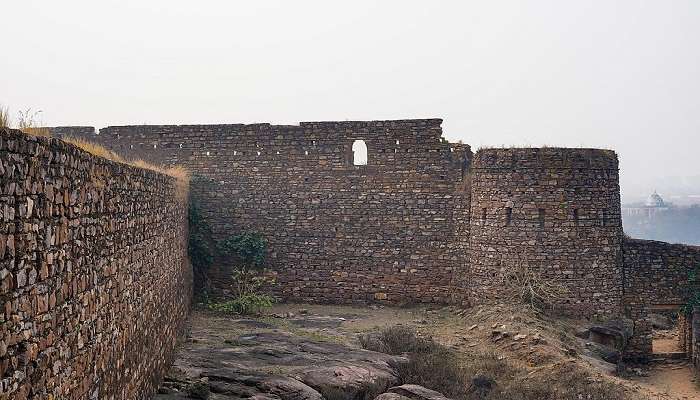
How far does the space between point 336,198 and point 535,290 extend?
5.66m

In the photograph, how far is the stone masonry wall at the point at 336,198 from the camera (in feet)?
56.6

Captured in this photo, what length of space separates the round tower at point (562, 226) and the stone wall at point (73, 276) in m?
9.09

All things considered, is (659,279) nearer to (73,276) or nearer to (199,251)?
(199,251)

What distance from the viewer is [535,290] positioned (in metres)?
15.5

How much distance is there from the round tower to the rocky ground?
892 mm

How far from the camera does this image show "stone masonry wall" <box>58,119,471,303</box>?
17.2 metres

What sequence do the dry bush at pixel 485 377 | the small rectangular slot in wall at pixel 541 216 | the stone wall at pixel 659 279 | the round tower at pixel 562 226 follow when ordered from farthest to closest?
the stone wall at pixel 659 279, the small rectangular slot in wall at pixel 541 216, the round tower at pixel 562 226, the dry bush at pixel 485 377

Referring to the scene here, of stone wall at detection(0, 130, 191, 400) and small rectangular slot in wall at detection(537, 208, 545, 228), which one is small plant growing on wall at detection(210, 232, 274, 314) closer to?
small rectangular slot in wall at detection(537, 208, 545, 228)

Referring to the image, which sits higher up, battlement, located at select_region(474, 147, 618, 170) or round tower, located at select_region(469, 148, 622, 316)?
battlement, located at select_region(474, 147, 618, 170)

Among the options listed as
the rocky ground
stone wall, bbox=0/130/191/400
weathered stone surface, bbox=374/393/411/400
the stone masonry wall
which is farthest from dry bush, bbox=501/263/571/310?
stone wall, bbox=0/130/191/400

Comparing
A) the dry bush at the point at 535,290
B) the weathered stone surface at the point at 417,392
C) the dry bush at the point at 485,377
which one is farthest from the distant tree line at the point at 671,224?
the weathered stone surface at the point at 417,392

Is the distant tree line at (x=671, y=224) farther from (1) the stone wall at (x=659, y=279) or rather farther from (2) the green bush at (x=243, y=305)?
(2) the green bush at (x=243, y=305)

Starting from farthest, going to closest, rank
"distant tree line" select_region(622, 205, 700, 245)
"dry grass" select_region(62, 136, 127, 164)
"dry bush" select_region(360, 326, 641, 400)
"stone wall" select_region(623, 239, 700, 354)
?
"distant tree line" select_region(622, 205, 700, 245) < "stone wall" select_region(623, 239, 700, 354) < "dry bush" select_region(360, 326, 641, 400) < "dry grass" select_region(62, 136, 127, 164)

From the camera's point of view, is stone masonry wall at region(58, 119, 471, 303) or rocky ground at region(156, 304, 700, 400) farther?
stone masonry wall at region(58, 119, 471, 303)
